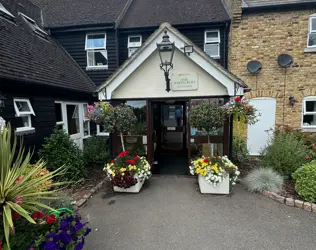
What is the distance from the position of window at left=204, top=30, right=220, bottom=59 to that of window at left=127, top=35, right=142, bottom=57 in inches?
125

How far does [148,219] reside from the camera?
3.60 meters

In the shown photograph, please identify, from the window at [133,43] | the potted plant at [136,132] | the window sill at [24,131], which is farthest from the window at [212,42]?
the window sill at [24,131]

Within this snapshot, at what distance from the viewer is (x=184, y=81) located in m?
5.37

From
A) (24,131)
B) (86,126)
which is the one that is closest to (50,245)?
(24,131)

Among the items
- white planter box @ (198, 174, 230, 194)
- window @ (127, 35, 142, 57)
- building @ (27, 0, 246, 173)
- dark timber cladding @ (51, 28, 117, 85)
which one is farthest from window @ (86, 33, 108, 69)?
white planter box @ (198, 174, 230, 194)

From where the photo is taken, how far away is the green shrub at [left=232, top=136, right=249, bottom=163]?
6.98 metres

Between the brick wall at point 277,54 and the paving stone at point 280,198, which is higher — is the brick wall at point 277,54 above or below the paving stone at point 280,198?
above

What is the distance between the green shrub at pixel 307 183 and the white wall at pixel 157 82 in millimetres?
2670

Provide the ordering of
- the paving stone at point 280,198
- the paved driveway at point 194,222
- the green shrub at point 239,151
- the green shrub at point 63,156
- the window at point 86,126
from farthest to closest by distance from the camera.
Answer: the window at point 86,126 < the green shrub at point 239,151 < the green shrub at point 63,156 < the paving stone at point 280,198 < the paved driveway at point 194,222

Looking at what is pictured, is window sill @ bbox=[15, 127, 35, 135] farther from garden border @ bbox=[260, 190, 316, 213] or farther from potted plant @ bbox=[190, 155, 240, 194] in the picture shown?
garden border @ bbox=[260, 190, 316, 213]

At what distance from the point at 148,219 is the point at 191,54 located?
4.22 m

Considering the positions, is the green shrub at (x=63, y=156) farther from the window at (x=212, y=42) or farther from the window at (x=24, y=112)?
the window at (x=212, y=42)

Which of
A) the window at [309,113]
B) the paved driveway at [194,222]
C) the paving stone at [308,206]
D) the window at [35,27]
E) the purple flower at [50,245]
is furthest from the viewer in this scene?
the window at [35,27]

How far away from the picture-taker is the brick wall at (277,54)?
285 inches
